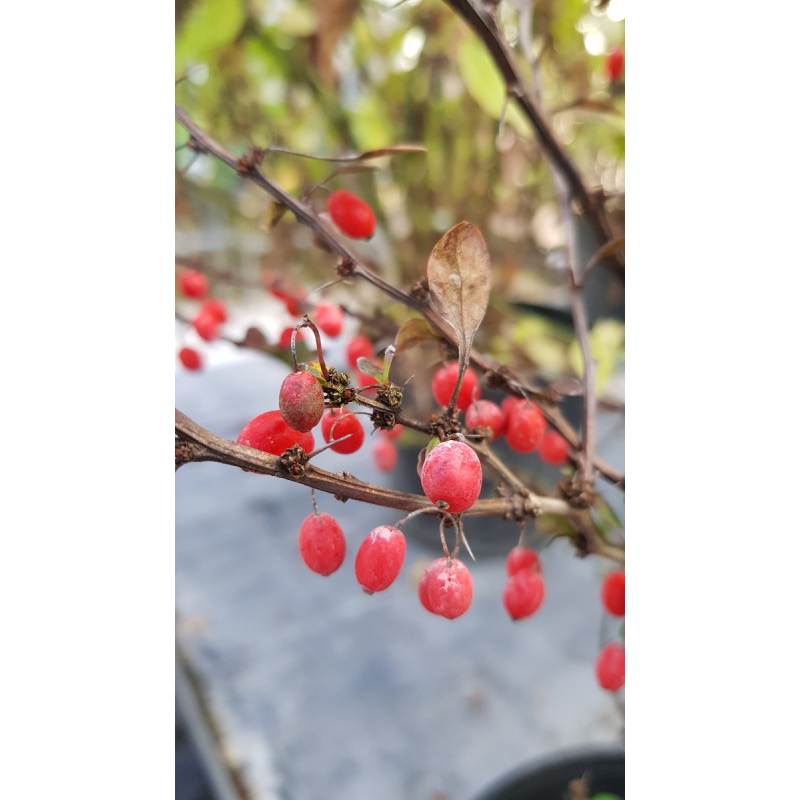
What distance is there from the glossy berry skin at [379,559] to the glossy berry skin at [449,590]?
1 cm

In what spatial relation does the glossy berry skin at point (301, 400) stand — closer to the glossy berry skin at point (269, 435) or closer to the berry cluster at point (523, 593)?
the glossy berry skin at point (269, 435)

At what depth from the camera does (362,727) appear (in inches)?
21.1

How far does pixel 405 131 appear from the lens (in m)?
0.82

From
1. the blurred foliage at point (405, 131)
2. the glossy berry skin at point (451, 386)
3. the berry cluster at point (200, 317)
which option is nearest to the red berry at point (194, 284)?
the berry cluster at point (200, 317)

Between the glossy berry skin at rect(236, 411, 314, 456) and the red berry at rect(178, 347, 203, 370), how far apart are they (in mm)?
328

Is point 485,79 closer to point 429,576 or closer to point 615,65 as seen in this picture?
point 615,65

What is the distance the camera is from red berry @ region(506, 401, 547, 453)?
276 millimetres

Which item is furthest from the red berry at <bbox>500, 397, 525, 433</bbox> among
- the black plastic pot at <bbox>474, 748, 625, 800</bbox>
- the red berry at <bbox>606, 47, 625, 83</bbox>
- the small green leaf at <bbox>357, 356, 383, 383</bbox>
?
the red berry at <bbox>606, 47, 625, 83</bbox>

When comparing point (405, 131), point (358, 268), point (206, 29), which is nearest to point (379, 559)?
point (358, 268)

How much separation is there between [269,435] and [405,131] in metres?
0.73
